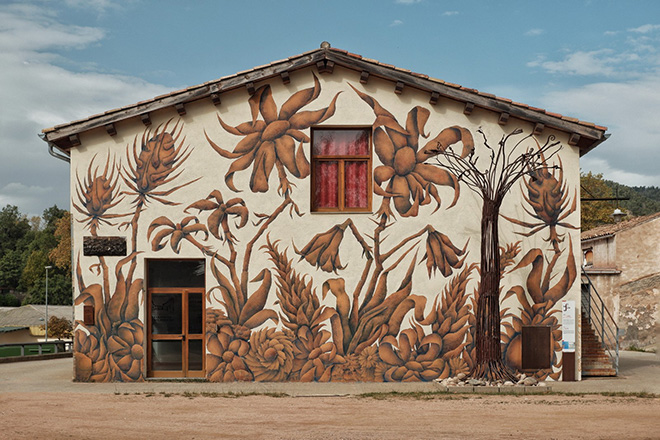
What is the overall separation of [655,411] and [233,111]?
34.6 feet

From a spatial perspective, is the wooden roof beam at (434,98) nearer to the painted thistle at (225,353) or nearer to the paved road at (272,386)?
the paved road at (272,386)

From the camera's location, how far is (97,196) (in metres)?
16.8

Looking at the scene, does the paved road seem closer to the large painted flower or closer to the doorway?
the doorway

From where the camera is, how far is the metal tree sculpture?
1580 centimetres

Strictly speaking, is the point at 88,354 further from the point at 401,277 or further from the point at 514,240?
the point at 514,240

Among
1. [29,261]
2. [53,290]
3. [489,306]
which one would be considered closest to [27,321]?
[53,290]

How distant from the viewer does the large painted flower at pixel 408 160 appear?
1684 centimetres

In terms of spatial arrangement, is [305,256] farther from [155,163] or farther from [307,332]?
[155,163]

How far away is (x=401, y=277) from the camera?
54.6 feet

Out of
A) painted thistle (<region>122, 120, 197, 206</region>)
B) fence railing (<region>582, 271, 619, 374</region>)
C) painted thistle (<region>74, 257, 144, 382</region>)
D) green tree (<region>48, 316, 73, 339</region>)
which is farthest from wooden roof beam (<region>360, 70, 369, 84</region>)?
green tree (<region>48, 316, 73, 339</region>)

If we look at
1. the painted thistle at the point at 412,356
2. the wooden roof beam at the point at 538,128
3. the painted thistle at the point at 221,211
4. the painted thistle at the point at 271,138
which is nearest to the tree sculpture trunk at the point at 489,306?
the painted thistle at the point at 412,356

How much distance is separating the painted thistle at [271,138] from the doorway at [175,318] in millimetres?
2309

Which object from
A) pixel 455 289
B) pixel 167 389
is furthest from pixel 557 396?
pixel 167 389

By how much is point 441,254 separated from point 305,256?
10.1ft
